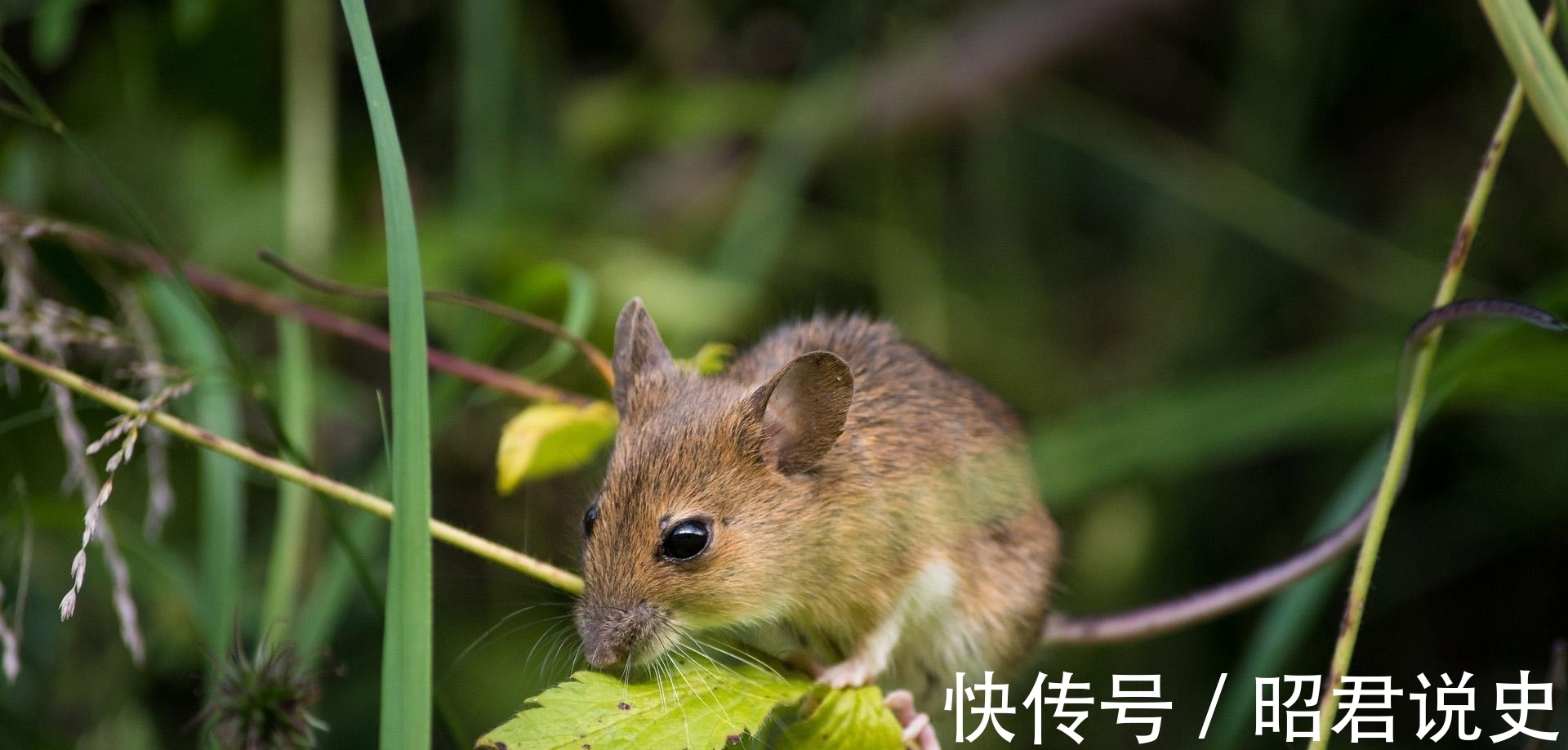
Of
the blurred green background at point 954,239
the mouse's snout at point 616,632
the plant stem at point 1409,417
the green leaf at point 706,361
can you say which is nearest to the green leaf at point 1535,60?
the plant stem at point 1409,417

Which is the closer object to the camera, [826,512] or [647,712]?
[647,712]

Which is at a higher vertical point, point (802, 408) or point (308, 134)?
point (308, 134)

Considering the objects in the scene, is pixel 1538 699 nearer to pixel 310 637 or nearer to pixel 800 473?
pixel 800 473

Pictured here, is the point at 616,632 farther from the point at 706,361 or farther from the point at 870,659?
the point at 706,361

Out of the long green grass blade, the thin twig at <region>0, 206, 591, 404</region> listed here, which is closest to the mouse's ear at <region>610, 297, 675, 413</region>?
the thin twig at <region>0, 206, 591, 404</region>

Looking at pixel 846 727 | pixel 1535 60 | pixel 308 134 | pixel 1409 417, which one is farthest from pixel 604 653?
pixel 308 134

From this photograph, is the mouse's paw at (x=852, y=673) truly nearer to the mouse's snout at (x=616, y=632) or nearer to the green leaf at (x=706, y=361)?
the mouse's snout at (x=616, y=632)
